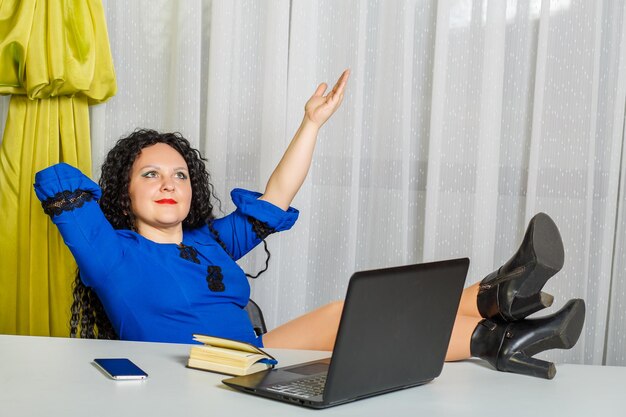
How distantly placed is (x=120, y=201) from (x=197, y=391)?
1.10 meters

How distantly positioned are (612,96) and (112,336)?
5.89ft

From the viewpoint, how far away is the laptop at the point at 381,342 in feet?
4.11

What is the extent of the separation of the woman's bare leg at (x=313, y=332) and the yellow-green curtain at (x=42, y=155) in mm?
825

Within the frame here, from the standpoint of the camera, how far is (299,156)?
2.42 m

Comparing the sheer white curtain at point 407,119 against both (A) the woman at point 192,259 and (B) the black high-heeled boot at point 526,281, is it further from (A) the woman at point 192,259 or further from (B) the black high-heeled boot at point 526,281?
(B) the black high-heeled boot at point 526,281

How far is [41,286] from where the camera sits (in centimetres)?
262

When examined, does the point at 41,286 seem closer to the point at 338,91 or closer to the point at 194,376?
the point at 338,91

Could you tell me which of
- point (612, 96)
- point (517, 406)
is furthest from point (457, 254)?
point (517, 406)

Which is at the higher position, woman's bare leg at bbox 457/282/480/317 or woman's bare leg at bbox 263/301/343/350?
woman's bare leg at bbox 457/282/480/317

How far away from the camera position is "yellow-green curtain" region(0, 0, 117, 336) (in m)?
2.56

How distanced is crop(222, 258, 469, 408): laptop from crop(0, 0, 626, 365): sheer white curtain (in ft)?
4.45

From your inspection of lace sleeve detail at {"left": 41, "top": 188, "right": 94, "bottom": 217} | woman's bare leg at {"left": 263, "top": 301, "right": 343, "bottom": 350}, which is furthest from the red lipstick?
woman's bare leg at {"left": 263, "top": 301, "right": 343, "bottom": 350}

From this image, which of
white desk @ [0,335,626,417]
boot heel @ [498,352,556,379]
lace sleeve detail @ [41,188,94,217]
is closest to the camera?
white desk @ [0,335,626,417]

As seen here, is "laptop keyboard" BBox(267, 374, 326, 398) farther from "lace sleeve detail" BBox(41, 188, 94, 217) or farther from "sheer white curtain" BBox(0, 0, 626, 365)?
"sheer white curtain" BBox(0, 0, 626, 365)
